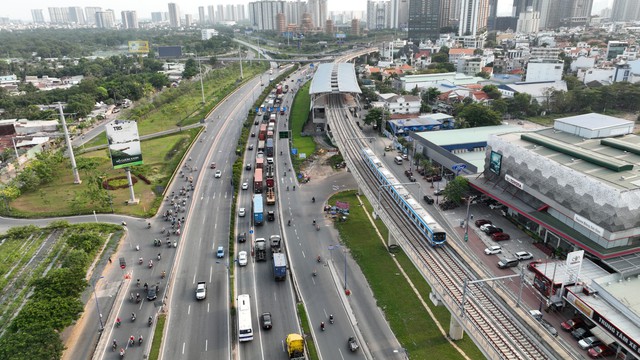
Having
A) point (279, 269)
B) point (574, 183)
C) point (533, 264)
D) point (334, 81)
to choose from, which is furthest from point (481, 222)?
point (334, 81)

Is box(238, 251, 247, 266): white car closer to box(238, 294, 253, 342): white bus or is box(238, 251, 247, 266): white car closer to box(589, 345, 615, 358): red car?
box(238, 294, 253, 342): white bus

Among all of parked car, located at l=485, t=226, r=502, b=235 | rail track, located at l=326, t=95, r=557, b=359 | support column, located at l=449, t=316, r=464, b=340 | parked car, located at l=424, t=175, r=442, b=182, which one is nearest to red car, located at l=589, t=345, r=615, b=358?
rail track, located at l=326, t=95, r=557, b=359

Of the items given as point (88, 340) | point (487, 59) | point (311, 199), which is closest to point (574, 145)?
point (311, 199)

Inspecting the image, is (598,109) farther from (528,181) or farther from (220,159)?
(220,159)

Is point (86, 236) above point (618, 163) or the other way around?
the other way around

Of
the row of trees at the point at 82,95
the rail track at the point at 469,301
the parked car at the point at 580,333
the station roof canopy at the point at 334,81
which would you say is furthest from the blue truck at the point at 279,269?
the row of trees at the point at 82,95
